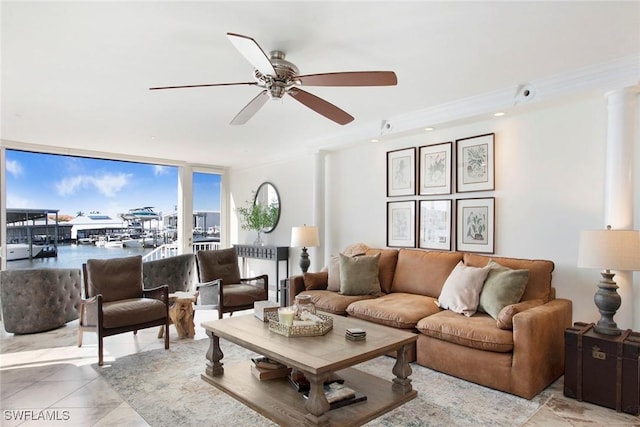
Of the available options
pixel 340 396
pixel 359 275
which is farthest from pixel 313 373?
pixel 359 275

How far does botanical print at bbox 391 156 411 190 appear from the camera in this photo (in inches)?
182

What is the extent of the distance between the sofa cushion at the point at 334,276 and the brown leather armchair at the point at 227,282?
0.81m

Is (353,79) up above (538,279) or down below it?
above

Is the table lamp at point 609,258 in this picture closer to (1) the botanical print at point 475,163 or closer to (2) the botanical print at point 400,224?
(1) the botanical print at point 475,163

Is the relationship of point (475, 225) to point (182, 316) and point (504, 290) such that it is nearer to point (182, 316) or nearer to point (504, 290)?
point (504, 290)

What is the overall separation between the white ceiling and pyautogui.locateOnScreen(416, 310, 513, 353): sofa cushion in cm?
204

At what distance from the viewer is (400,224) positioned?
4707 mm

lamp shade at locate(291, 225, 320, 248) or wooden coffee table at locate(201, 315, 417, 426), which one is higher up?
lamp shade at locate(291, 225, 320, 248)

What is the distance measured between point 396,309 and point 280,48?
245 cm

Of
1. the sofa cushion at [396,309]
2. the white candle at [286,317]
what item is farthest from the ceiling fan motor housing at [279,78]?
the sofa cushion at [396,309]

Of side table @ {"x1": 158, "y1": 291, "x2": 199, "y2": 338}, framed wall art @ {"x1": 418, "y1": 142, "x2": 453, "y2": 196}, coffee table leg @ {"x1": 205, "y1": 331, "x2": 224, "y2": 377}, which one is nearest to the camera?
coffee table leg @ {"x1": 205, "y1": 331, "x2": 224, "y2": 377}

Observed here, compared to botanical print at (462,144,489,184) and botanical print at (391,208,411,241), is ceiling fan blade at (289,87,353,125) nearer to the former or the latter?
botanical print at (462,144,489,184)

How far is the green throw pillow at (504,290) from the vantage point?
310cm

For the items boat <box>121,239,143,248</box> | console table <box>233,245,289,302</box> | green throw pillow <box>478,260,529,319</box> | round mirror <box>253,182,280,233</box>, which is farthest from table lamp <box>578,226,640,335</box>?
boat <box>121,239,143,248</box>
